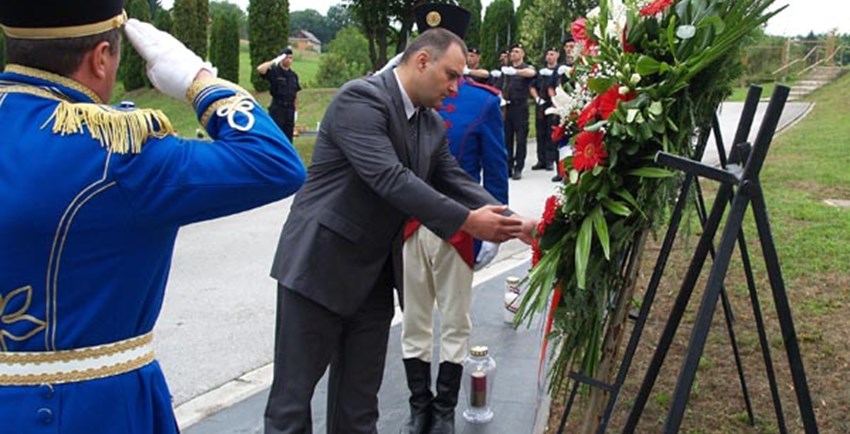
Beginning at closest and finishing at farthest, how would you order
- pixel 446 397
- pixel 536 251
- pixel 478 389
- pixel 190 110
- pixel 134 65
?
pixel 536 251 < pixel 446 397 < pixel 478 389 < pixel 190 110 < pixel 134 65

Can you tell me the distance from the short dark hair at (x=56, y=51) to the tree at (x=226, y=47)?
2545 cm

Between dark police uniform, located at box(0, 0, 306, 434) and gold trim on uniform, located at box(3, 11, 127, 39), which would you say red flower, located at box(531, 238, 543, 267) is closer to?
dark police uniform, located at box(0, 0, 306, 434)

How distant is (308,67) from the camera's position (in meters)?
43.9

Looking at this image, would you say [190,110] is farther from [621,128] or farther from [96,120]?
[96,120]

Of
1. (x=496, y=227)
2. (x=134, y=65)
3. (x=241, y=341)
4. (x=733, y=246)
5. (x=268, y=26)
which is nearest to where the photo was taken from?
(x=733, y=246)

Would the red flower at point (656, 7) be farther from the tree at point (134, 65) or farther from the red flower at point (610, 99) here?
the tree at point (134, 65)

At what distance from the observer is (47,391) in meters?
1.69

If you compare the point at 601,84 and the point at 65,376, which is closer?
the point at 65,376

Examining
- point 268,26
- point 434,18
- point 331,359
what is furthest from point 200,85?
point 268,26

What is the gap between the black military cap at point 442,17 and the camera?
4.14 meters

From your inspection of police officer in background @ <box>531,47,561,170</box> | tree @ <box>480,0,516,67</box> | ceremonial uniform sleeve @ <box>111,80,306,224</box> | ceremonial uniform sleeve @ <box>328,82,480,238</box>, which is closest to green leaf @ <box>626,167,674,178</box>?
ceremonial uniform sleeve @ <box>328,82,480,238</box>

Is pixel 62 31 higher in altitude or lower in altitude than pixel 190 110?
higher

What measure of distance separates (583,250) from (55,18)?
1.68 m

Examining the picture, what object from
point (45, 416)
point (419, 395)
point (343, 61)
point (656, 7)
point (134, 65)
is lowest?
point (134, 65)
